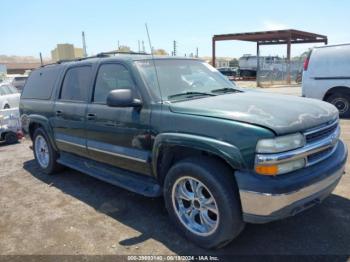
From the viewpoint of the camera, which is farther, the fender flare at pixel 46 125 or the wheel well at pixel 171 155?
the fender flare at pixel 46 125

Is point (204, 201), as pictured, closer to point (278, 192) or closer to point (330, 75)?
point (278, 192)

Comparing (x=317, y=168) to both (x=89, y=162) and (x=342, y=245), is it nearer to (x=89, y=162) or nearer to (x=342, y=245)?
(x=342, y=245)

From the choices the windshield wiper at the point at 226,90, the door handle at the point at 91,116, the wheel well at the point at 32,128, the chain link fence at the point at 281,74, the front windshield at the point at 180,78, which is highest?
the front windshield at the point at 180,78

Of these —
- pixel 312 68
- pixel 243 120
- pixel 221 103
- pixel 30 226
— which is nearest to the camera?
pixel 243 120

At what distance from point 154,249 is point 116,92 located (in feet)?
5.35

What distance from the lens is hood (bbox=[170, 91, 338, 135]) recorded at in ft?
9.87

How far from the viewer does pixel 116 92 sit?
3.71 metres

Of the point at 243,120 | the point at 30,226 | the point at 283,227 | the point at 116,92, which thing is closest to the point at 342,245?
the point at 283,227

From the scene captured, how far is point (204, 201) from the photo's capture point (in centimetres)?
343

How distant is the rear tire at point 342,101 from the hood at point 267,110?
6.77 meters

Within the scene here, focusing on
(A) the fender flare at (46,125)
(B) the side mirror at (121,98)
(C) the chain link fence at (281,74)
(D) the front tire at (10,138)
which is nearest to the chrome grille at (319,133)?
(B) the side mirror at (121,98)

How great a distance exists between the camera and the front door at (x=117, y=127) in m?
3.93

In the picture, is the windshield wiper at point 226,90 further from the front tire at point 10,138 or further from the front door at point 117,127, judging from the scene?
the front tire at point 10,138

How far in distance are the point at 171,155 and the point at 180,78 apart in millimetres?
1076
